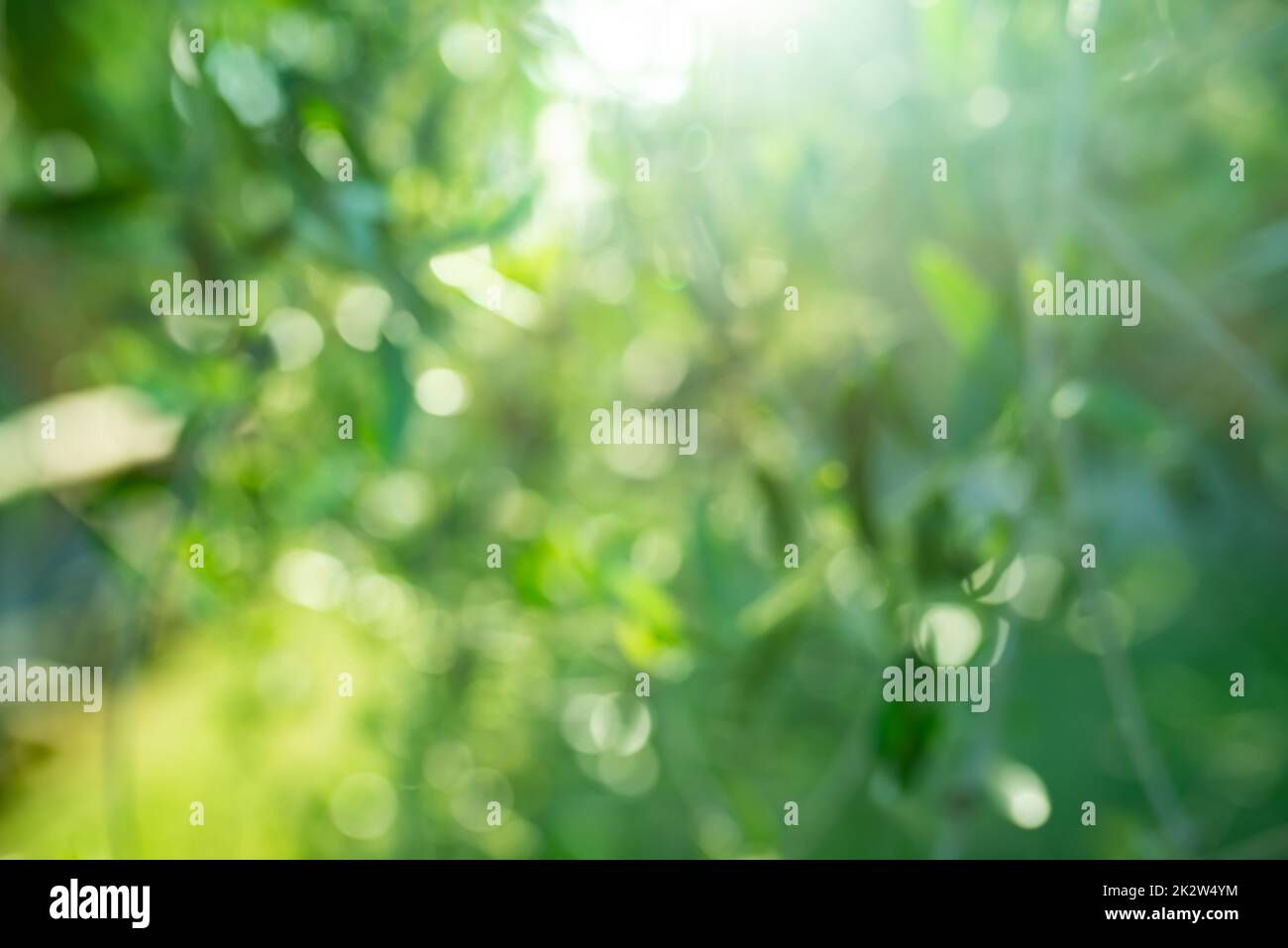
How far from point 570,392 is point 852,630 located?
0.32m

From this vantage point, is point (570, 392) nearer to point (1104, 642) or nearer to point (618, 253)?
point (618, 253)

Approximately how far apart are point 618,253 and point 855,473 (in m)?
0.28

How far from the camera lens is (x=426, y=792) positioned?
0.88m

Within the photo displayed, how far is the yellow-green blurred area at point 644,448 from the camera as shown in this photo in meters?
0.57

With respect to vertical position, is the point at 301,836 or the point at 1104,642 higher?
the point at 1104,642

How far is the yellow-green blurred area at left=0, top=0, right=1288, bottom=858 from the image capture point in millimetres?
573

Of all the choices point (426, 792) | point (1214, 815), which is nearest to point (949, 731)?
point (1214, 815)

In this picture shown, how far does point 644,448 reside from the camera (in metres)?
0.82
